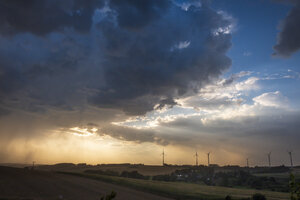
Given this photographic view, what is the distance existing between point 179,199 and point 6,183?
39091mm

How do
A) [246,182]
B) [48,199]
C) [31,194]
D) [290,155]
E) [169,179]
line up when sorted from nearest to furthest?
[48,199], [31,194], [246,182], [169,179], [290,155]

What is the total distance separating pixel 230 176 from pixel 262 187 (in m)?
38.7

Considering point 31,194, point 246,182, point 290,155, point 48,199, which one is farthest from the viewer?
point 290,155

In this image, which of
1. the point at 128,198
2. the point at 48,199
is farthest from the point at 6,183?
the point at 128,198

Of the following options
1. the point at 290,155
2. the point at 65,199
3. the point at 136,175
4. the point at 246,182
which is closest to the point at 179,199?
the point at 65,199

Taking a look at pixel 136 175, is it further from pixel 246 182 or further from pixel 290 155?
pixel 290 155

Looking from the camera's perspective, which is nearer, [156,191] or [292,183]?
[292,183]

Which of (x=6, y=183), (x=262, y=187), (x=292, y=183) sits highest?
(x=292, y=183)

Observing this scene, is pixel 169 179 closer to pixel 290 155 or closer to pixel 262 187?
pixel 262 187

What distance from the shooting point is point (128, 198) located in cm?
5388

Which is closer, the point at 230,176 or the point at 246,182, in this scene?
the point at 246,182

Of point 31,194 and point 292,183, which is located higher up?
point 292,183

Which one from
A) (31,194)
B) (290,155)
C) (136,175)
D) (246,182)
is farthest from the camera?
(290,155)

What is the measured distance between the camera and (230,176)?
463ft
